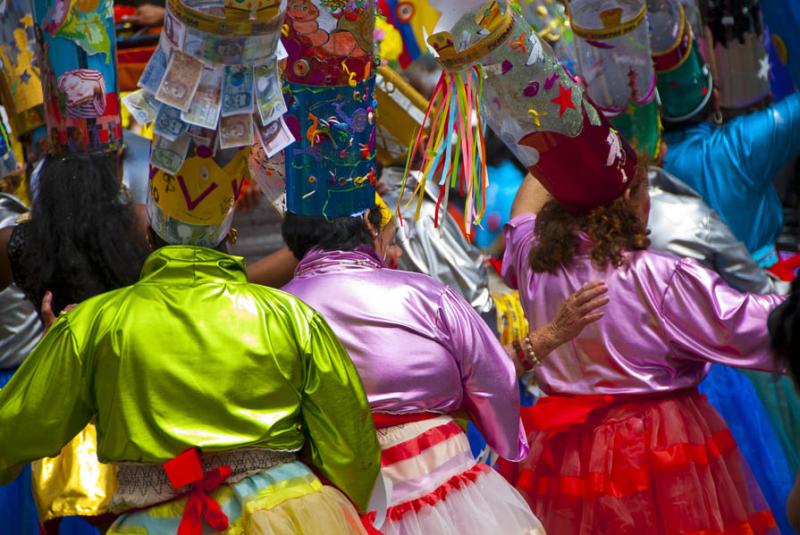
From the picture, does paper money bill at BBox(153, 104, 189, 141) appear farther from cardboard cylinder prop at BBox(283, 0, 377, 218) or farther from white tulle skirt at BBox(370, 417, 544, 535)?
white tulle skirt at BBox(370, 417, 544, 535)

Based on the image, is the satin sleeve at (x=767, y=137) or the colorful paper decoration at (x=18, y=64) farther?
the satin sleeve at (x=767, y=137)

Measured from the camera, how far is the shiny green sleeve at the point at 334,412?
2.58 m

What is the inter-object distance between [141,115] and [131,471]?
2.44 ft

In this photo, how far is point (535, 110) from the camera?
10.3 feet

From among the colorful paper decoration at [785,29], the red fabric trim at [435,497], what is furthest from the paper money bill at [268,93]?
the colorful paper decoration at [785,29]

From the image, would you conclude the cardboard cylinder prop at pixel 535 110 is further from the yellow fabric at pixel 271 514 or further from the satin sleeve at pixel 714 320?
the yellow fabric at pixel 271 514

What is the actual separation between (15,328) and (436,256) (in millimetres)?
1554

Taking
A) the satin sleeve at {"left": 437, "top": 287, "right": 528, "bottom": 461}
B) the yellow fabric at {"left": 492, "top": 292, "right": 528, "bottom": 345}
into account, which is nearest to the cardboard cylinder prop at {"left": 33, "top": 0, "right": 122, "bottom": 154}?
the satin sleeve at {"left": 437, "top": 287, "right": 528, "bottom": 461}

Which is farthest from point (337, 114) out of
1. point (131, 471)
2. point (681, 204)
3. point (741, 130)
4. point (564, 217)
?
point (741, 130)

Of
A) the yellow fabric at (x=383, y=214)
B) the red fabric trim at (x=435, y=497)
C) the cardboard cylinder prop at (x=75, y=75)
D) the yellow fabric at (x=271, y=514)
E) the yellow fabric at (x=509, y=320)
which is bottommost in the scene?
the yellow fabric at (x=509, y=320)

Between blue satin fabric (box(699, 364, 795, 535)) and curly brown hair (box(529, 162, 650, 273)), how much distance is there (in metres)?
1.11

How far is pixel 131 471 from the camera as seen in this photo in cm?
255

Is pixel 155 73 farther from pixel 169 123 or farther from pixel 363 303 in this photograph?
pixel 363 303

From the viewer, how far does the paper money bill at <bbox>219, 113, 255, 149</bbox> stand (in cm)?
266
